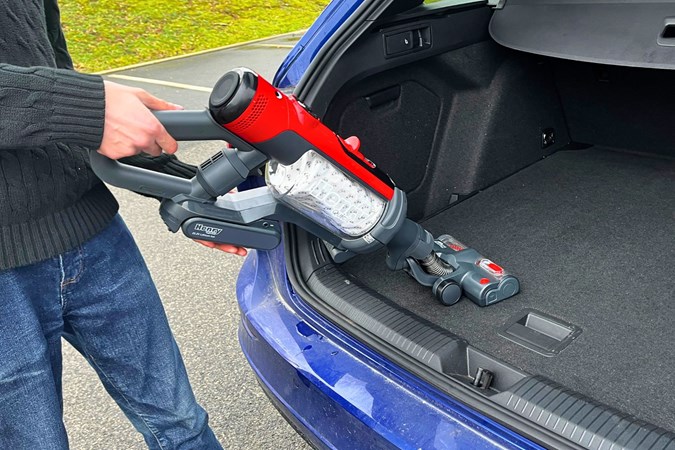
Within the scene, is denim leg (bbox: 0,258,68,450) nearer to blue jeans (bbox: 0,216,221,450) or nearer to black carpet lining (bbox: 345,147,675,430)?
blue jeans (bbox: 0,216,221,450)

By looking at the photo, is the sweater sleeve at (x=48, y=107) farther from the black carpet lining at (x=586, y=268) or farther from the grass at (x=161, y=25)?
the grass at (x=161, y=25)

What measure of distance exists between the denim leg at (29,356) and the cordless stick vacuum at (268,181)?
25 centimetres

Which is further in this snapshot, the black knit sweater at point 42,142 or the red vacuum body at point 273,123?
the red vacuum body at point 273,123

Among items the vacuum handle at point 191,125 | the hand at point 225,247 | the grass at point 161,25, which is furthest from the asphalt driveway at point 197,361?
the grass at point 161,25

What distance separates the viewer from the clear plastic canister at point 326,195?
125cm

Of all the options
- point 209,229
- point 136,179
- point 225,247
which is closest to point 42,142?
point 136,179

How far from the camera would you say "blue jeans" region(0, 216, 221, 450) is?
1.14 meters

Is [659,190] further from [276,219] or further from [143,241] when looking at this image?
[143,241]

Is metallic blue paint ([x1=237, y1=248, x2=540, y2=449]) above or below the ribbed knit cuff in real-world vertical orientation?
below

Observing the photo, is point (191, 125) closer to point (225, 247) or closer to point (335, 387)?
point (225, 247)

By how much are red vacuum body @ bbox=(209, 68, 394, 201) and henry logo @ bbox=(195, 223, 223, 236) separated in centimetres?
18

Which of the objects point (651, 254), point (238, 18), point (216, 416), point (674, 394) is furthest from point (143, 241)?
point (238, 18)

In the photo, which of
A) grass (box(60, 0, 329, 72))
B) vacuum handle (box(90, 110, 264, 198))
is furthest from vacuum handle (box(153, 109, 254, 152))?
grass (box(60, 0, 329, 72))

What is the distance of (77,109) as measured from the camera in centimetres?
101
